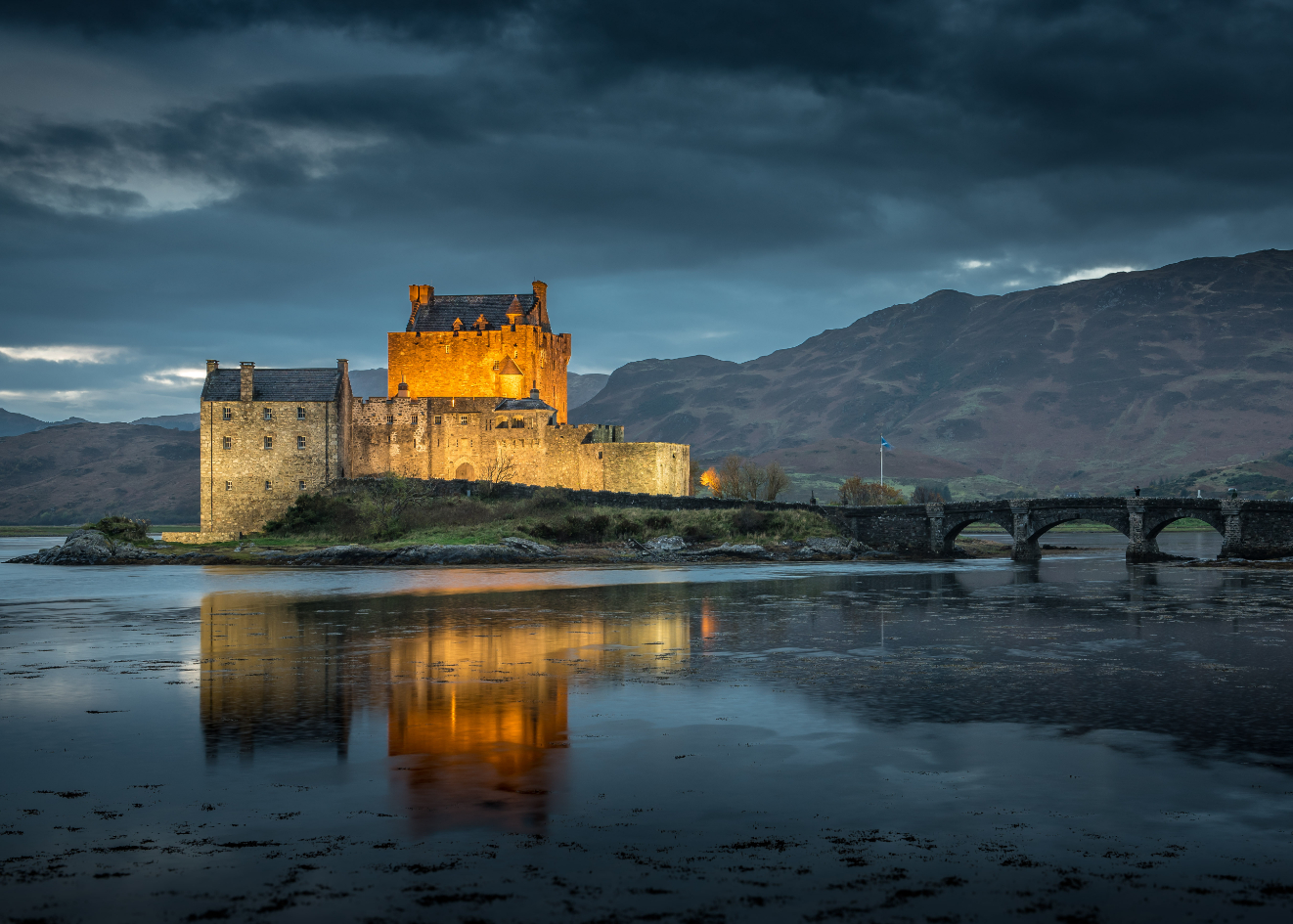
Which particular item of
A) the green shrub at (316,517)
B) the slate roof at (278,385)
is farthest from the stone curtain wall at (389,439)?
the green shrub at (316,517)

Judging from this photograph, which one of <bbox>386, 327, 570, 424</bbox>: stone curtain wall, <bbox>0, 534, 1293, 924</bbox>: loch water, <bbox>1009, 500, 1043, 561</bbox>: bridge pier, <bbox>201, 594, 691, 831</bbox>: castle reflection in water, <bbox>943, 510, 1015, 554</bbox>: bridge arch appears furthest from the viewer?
<bbox>386, 327, 570, 424</bbox>: stone curtain wall

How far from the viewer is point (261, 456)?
80.4 meters

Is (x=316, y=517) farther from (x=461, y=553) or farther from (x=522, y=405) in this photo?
(x=522, y=405)

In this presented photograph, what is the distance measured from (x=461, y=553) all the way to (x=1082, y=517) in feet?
139

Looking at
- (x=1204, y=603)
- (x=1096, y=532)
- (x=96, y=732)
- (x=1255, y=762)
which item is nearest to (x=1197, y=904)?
(x=1255, y=762)

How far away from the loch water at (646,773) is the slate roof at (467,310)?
64903mm

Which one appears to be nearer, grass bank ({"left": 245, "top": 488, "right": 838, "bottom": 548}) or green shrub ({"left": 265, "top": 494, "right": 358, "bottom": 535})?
grass bank ({"left": 245, "top": 488, "right": 838, "bottom": 548})

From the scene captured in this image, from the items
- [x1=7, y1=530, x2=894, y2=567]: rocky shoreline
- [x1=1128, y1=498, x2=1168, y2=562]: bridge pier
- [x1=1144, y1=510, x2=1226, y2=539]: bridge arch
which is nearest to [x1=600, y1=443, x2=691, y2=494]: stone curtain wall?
[x1=7, y1=530, x2=894, y2=567]: rocky shoreline

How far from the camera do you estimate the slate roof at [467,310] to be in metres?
96.2

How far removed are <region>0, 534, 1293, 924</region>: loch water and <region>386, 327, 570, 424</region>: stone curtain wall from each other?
6191 cm

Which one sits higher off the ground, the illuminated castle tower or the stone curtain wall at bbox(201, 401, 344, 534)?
the illuminated castle tower

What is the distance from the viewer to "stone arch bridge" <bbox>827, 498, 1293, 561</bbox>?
66.7m

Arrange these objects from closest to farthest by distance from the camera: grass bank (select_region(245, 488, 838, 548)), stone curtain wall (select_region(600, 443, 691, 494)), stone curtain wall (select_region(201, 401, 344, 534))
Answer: grass bank (select_region(245, 488, 838, 548)), stone curtain wall (select_region(201, 401, 344, 534)), stone curtain wall (select_region(600, 443, 691, 494))

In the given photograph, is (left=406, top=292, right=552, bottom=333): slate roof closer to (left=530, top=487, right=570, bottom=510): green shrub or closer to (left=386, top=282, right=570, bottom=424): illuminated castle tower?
(left=386, top=282, right=570, bottom=424): illuminated castle tower
